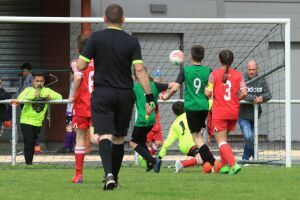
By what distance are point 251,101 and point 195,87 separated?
12.8ft

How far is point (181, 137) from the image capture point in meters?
15.8

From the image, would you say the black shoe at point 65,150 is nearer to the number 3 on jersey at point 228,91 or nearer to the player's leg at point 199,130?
the player's leg at point 199,130

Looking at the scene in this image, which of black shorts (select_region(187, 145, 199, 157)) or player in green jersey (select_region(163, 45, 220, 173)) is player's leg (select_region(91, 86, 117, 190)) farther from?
black shorts (select_region(187, 145, 199, 157))

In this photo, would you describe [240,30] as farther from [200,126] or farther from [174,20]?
[200,126]

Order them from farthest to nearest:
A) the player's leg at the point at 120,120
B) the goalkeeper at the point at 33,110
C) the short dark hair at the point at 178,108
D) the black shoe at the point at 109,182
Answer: the goalkeeper at the point at 33,110 → the short dark hair at the point at 178,108 → the player's leg at the point at 120,120 → the black shoe at the point at 109,182

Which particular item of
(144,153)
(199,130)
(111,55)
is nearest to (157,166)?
(144,153)

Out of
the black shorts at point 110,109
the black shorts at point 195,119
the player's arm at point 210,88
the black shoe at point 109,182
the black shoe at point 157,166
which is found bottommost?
the black shoe at point 157,166

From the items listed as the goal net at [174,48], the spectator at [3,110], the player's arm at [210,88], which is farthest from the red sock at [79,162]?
the spectator at [3,110]

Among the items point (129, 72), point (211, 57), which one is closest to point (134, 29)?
point (211, 57)

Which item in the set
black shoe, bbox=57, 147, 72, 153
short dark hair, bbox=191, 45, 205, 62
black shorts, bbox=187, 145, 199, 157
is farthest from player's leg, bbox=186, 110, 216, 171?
black shoe, bbox=57, 147, 72, 153

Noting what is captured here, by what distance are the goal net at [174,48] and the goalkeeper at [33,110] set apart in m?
0.63

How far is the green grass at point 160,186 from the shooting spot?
9828mm

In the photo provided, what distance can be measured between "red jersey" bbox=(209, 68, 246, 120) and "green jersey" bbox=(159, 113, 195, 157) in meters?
1.75

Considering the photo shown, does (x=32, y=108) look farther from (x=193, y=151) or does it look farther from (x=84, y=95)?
(x=84, y=95)
